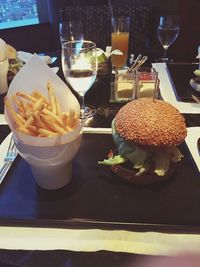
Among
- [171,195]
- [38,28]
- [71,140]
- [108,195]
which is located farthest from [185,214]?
[38,28]

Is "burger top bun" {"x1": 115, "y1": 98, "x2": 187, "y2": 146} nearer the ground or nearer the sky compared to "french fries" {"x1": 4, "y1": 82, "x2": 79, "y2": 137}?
nearer the ground

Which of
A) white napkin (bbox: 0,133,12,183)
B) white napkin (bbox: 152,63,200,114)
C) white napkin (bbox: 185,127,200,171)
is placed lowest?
white napkin (bbox: 152,63,200,114)

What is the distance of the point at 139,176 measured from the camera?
0.66m

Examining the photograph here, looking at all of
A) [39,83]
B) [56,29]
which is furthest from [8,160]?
[56,29]

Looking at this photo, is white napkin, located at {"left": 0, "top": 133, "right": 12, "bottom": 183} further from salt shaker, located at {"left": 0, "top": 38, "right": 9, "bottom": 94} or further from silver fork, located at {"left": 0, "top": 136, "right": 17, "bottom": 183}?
salt shaker, located at {"left": 0, "top": 38, "right": 9, "bottom": 94}

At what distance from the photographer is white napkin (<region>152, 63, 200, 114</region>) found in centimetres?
106

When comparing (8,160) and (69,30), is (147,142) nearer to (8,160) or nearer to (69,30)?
(8,160)

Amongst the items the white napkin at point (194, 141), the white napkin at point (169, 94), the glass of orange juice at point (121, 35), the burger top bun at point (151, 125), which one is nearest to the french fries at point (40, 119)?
the burger top bun at point (151, 125)

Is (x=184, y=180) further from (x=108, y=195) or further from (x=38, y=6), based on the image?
(x=38, y=6)

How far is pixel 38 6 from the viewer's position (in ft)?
10.5

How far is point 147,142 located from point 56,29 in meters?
2.65

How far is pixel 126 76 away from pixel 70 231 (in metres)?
0.71

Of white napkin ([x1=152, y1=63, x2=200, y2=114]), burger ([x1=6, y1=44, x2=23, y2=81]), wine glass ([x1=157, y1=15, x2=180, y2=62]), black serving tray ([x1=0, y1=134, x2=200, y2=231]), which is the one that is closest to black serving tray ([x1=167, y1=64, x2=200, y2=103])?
white napkin ([x1=152, y1=63, x2=200, y2=114])

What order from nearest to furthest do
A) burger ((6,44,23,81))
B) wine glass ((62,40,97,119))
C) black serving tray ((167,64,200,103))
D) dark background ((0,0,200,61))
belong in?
wine glass ((62,40,97,119))
black serving tray ((167,64,200,103))
burger ((6,44,23,81))
dark background ((0,0,200,61))
